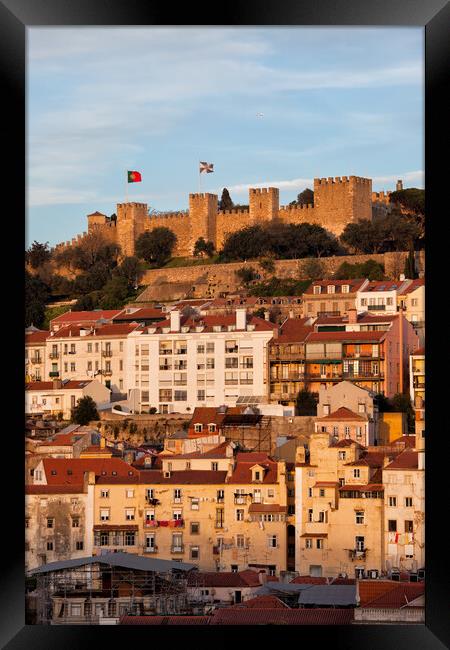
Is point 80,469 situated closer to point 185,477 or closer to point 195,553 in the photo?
point 185,477

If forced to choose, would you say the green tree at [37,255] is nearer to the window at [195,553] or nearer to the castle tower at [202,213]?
the castle tower at [202,213]

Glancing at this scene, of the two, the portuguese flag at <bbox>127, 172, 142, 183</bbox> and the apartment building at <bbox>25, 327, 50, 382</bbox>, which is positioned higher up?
the portuguese flag at <bbox>127, 172, 142, 183</bbox>

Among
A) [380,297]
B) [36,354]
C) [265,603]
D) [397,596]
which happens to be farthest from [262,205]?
[397,596]

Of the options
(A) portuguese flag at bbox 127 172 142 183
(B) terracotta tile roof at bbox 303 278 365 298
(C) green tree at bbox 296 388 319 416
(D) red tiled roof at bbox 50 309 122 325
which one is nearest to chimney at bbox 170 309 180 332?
(D) red tiled roof at bbox 50 309 122 325

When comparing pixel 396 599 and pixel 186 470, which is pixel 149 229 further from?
pixel 396 599

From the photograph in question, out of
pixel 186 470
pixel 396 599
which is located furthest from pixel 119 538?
pixel 396 599

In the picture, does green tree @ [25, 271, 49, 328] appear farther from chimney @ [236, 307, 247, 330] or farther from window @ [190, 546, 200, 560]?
window @ [190, 546, 200, 560]

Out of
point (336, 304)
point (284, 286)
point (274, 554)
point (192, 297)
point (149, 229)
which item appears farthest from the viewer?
point (149, 229)
